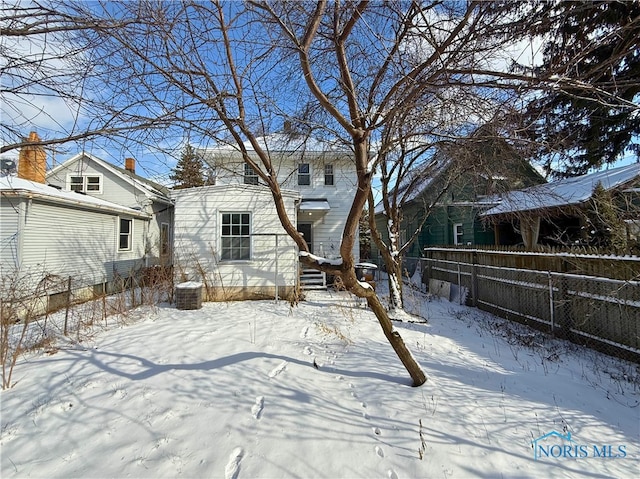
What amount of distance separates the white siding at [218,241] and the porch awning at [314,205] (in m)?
2.06

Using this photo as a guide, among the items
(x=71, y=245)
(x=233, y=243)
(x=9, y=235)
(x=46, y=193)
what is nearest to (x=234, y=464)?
(x=233, y=243)

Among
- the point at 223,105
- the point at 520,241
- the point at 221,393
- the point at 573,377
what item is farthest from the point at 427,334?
the point at 520,241

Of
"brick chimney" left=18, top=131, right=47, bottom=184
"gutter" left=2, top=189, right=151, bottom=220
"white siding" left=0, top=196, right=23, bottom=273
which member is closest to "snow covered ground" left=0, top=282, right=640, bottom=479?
"brick chimney" left=18, top=131, right=47, bottom=184

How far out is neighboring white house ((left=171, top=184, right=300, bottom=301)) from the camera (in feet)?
29.4

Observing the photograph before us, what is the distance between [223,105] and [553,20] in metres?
3.50

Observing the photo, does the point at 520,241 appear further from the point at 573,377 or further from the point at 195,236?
the point at 195,236

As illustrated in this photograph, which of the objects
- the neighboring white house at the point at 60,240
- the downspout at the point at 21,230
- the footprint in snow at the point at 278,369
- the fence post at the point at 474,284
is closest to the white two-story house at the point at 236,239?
the neighboring white house at the point at 60,240

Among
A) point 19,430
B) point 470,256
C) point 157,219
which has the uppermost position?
point 157,219

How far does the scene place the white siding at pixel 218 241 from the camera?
29.5 feet

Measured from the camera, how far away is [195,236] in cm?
906

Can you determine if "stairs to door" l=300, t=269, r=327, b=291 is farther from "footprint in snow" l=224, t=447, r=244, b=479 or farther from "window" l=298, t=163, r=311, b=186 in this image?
"footprint in snow" l=224, t=447, r=244, b=479

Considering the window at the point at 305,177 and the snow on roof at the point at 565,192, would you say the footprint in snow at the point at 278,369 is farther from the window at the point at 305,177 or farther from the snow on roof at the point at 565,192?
the window at the point at 305,177

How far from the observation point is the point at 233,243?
9.25 m

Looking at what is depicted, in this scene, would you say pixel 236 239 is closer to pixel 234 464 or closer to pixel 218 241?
pixel 218 241
